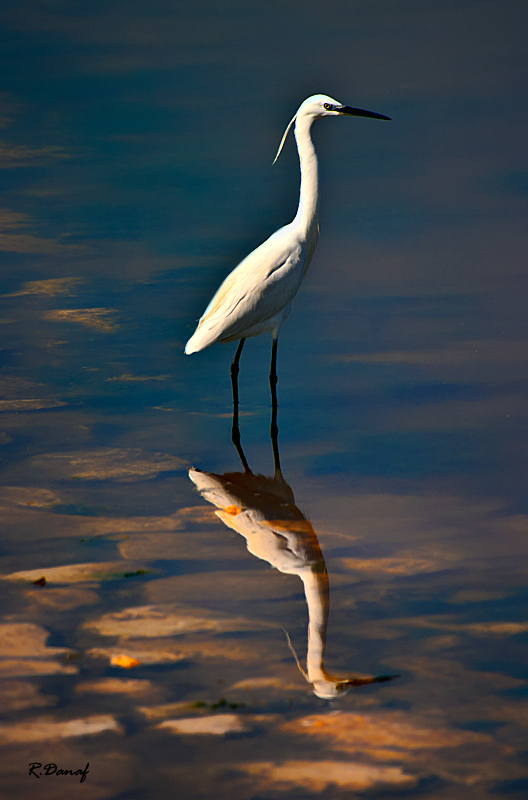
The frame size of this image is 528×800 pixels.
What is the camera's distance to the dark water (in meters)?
3.96

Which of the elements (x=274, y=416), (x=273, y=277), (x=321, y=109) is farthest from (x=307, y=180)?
(x=274, y=416)

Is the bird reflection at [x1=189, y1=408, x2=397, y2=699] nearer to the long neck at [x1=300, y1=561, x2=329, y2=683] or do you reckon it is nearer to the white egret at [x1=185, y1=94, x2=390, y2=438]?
the long neck at [x1=300, y1=561, x2=329, y2=683]

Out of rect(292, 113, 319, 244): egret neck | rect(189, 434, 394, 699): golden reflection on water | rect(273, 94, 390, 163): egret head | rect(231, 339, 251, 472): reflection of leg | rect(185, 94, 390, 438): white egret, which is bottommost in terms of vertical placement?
rect(189, 434, 394, 699): golden reflection on water

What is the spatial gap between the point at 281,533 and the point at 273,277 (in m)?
2.09

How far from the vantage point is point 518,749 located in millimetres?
3820

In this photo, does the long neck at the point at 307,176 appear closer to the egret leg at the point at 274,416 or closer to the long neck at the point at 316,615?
the egret leg at the point at 274,416

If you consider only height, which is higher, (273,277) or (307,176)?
(307,176)

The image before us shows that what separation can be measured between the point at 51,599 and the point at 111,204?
6993 millimetres

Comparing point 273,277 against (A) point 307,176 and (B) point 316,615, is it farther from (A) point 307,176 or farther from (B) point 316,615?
(B) point 316,615

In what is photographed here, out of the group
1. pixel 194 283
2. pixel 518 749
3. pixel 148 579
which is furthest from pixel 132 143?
pixel 518 749

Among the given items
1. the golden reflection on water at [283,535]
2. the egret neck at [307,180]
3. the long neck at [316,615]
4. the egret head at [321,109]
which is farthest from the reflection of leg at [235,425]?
the egret head at [321,109]

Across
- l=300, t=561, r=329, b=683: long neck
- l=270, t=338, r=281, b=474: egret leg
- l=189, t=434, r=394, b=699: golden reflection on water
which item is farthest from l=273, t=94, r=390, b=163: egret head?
l=300, t=561, r=329, b=683: long neck

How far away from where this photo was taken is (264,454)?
6.46 metres

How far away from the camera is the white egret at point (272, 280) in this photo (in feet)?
22.9
